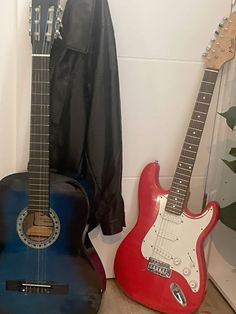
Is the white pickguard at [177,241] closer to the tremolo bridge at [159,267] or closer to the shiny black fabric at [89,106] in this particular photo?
the tremolo bridge at [159,267]

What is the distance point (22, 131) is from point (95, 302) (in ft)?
2.34

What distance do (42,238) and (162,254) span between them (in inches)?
19.1

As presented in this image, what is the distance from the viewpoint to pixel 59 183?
1.37 metres

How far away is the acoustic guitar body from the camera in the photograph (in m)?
1.36

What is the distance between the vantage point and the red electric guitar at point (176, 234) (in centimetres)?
147

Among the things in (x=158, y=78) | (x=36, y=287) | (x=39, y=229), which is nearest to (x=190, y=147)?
(x=158, y=78)

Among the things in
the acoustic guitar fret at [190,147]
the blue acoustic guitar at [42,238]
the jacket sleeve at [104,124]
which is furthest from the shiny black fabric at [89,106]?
the acoustic guitar fret at [190,147]

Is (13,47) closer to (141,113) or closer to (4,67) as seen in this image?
(4,67)

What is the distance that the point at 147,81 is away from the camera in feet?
5.12

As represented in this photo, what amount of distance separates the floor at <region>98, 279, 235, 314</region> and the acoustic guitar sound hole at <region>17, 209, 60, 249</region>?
401 millimetres

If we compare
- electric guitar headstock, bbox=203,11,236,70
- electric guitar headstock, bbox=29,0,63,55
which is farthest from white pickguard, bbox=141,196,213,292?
electric guitar headstock, bbox=29,0,63,55

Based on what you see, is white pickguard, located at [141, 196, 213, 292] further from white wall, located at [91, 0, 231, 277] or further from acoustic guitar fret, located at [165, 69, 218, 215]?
white wall, located at [91, 0, 231, 277]

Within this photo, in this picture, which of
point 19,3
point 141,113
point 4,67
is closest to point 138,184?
point 141,113

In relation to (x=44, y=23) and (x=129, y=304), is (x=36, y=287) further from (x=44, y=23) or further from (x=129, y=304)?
(x=44, y=23)
